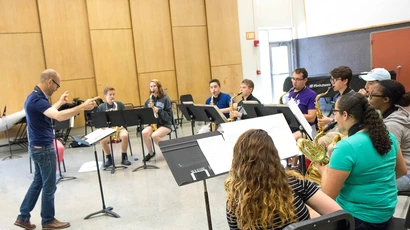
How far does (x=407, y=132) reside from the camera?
257 cm

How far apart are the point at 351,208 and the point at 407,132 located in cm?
96

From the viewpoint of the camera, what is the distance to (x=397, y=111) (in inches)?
104

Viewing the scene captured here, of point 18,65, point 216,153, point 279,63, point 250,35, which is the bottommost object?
point 216,153

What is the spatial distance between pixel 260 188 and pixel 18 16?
8.18 metres

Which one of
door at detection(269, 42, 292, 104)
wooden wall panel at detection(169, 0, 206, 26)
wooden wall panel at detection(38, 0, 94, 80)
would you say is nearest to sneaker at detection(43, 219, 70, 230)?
wooden wall panel at detection(38, 0, 94, 80)

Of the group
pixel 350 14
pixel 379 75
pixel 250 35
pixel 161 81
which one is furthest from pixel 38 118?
pixel 350 14

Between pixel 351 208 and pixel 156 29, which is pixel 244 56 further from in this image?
pixel 351 208

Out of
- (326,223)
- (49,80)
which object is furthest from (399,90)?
(49,80)

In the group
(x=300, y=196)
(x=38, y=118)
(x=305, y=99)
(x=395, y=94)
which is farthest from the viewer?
(x=305, y=99)

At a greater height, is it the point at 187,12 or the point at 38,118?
the point at 187,12

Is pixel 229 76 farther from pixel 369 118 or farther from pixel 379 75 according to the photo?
pixel 369 118

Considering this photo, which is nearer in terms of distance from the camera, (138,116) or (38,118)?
(38,118)

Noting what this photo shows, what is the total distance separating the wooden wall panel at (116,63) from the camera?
8.66 meters

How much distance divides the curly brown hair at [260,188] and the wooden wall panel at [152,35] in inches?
312
